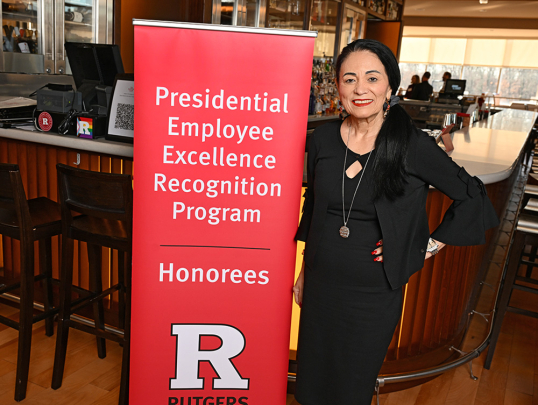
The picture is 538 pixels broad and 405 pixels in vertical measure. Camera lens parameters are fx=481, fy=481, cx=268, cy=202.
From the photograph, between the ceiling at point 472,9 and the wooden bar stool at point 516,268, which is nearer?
the wooden bar stool at point 516,268

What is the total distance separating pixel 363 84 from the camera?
135cm

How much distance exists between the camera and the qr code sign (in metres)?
2.34

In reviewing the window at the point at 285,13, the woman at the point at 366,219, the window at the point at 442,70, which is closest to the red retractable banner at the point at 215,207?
the woman at the point at 366,219

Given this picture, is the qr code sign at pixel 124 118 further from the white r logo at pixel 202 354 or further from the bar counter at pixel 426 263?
the white r logo at pixel 202 354

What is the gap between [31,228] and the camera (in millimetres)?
2045

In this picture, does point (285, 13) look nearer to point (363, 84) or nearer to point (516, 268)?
point (516, 268)

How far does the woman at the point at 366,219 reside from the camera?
1.37m

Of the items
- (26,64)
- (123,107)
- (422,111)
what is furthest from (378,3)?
(123,107)

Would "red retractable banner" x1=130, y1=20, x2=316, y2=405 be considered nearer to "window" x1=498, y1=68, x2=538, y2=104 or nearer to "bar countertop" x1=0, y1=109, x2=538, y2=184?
"bar countertop" x1=0, y1=109, x2=538, y2=184

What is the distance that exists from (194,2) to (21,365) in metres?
3.69

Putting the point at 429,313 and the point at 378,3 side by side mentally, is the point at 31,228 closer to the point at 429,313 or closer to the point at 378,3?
the point at 429,313

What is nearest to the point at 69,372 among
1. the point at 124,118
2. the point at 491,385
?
the point at 124,118

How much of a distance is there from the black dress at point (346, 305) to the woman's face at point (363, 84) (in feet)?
0.42

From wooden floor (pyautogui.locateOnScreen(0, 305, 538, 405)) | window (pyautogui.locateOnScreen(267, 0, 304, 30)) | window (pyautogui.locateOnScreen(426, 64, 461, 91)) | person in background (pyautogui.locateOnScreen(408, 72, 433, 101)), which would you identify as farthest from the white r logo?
window (pyautogui.locateOnScreen(426, 64, 461, 91))
